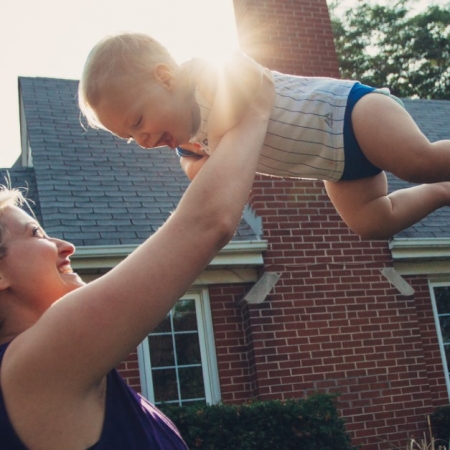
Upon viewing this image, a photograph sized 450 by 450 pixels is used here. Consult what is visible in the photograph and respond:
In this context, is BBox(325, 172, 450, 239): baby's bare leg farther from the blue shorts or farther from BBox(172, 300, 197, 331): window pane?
BBox(172, 300, 197, 331): window pane

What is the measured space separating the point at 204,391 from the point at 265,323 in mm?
957

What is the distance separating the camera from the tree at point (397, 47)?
1079 inches

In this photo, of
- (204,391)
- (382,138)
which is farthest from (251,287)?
(382,138)

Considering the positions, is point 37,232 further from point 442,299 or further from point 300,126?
point 442,299

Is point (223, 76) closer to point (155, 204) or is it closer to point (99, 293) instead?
point (99, 293)

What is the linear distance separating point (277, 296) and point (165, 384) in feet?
4.86

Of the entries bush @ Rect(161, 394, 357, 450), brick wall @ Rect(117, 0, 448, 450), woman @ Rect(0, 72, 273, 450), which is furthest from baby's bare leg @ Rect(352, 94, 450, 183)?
brick wall @ Rect(117, 0, 448, 450)

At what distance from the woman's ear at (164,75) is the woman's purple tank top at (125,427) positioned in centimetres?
88

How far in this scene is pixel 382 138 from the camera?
8.70 ft

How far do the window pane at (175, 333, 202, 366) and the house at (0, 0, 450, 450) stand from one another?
0.01 metres

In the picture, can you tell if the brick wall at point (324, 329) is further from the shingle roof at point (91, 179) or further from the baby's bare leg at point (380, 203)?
the baby's bare leg at point (380, 203)

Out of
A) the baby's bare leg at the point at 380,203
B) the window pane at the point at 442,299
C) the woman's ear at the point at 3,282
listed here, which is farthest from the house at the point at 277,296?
the woman's ear at the point at 3,282

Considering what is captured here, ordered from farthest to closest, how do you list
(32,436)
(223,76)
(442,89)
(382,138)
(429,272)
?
1. (442,89)
2. (429,272)
3. (382,138)
4. (223,76)
5. (32,436)

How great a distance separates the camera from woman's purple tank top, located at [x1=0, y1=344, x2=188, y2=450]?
1610mm
